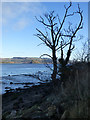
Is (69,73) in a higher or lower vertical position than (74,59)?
lower

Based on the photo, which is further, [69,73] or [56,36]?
[56,36]

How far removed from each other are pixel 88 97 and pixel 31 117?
2212 millimetres

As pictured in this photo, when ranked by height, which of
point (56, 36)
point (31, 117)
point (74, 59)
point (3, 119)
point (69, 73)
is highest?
point (56, 36)

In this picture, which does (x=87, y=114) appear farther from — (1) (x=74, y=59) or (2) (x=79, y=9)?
(2) (x=79, y=9)

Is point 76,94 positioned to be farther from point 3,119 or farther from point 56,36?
point 56,36

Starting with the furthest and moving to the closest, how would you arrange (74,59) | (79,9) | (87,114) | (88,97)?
1. (79,9)
2. (74,59)
3. (88,97)
4. (87,114)

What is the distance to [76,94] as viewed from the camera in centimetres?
509

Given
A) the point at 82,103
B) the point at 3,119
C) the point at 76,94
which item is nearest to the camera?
the point at 82,103

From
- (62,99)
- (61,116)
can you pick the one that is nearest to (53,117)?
(61,116)

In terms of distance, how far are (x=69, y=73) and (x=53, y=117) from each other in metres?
2.91

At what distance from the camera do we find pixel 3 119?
276 inches

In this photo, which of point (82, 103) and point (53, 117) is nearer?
point (82, 103)

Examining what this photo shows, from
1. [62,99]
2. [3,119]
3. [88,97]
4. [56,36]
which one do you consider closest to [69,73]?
[62,99]

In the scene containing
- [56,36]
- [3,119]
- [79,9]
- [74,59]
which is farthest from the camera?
[56,36]
